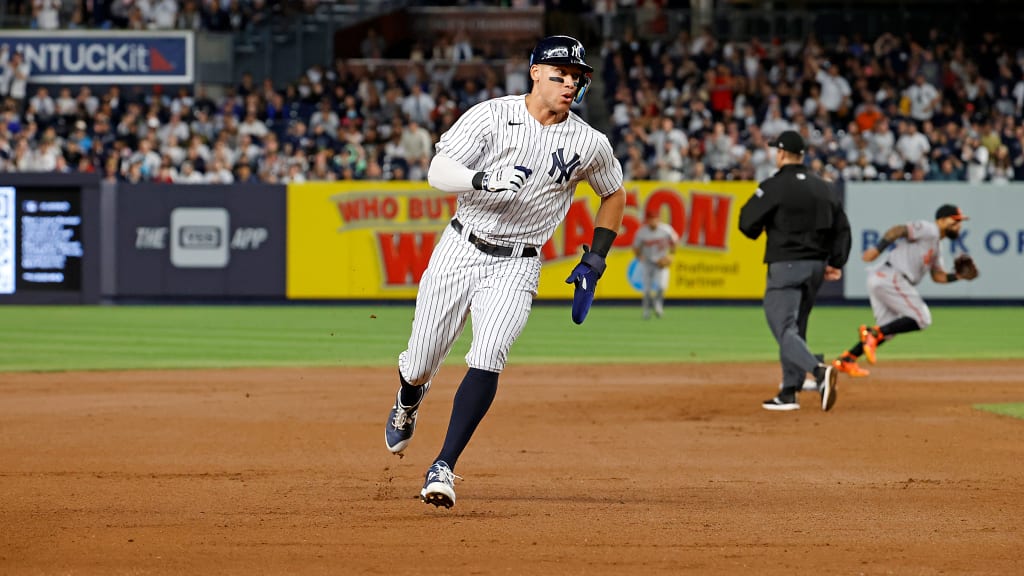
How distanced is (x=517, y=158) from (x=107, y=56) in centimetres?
2641

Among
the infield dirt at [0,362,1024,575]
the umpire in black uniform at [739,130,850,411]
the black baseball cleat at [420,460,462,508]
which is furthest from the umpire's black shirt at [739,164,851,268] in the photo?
the black baseball cleat at [420,460,462,508]

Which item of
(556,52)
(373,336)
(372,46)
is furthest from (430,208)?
(556,52)

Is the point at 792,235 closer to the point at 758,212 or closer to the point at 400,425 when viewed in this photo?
the point at 758,212

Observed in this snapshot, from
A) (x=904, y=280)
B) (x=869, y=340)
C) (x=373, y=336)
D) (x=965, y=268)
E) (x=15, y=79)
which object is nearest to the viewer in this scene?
(x=869, y=340)

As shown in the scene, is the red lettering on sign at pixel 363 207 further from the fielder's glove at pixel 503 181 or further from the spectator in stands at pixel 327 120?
the fielder's glove at pixel 503 181

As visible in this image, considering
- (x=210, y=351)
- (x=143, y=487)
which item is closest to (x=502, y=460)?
(x=143, y=487)

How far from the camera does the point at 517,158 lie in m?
6.81

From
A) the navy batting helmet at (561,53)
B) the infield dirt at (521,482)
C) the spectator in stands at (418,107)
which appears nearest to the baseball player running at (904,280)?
the infield dirt at (521,482)

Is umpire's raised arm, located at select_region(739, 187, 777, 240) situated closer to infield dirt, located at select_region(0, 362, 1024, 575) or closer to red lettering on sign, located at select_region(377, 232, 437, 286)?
infield dirt, located at select_region(0, 362, 1024, 575)

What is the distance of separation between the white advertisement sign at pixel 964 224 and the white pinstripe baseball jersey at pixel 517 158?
20.4 m

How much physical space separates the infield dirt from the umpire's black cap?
2.09m

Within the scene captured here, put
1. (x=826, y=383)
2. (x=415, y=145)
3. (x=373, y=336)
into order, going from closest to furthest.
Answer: (x=826, y=383) → (x=373, y=336) → (x=415, y=145)

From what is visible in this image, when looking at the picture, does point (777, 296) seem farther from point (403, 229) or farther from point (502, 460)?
point (403, 229)

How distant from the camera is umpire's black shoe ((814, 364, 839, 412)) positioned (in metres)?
11.3
